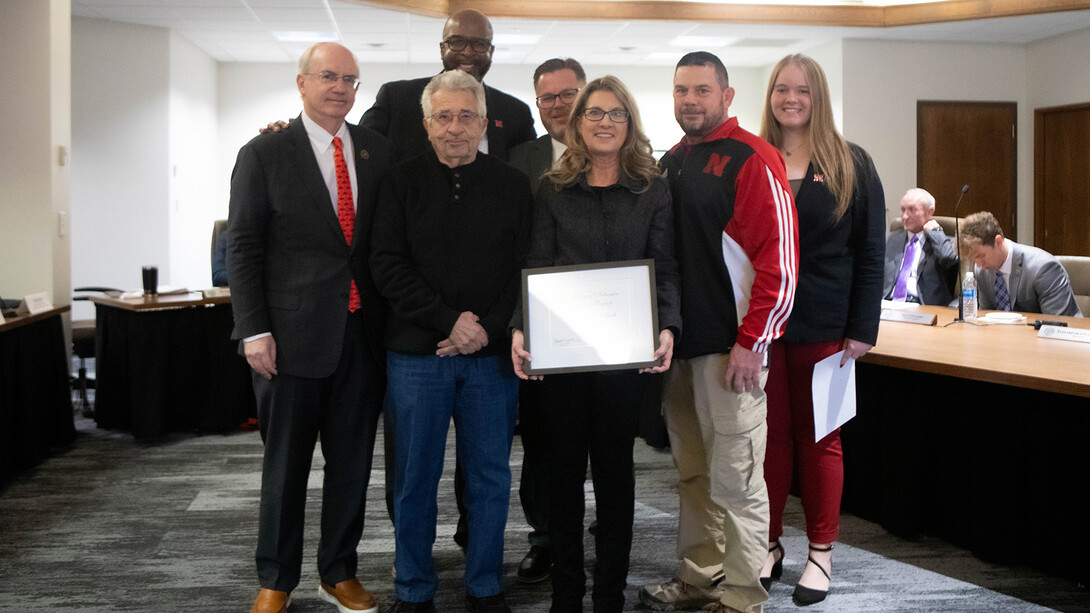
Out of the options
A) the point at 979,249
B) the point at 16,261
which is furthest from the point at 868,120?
the point at 16,261

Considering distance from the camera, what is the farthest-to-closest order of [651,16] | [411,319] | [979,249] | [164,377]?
[651,16] < [164,377] < [979,249] < [411,319]

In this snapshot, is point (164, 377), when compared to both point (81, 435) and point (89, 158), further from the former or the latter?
point (89, 158)

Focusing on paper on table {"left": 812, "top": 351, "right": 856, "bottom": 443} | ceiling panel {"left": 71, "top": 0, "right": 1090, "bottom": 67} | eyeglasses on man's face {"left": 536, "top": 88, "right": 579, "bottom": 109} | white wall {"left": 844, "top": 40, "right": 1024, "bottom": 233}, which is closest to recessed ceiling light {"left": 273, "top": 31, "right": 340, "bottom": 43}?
ceiling panel {"left": 71, "top": 0, "right": 1090, "bottom": 67}

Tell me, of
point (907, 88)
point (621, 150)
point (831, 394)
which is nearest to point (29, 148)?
point (621, 150)

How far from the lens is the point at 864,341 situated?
240 cm

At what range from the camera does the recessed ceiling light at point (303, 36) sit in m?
8.52

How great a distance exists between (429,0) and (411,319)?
5.94 meters

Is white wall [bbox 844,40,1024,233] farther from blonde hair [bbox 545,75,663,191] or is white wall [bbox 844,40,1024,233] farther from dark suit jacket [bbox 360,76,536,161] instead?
blonde hair [bbox 545,75,663,191]

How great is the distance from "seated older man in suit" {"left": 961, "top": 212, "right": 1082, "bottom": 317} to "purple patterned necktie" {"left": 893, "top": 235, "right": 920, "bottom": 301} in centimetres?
65

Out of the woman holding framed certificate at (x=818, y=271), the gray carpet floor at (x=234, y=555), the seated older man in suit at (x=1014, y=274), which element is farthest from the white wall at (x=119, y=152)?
the woman holding framed certificate at (x=818, y=271)

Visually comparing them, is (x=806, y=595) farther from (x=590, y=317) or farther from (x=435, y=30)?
(x=435, y=30)

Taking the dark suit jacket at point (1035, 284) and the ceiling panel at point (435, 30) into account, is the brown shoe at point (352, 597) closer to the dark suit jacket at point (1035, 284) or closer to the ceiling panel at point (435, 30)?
the dark suit jacket at point (1035, 284)

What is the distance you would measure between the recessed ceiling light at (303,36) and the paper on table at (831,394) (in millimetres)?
7354

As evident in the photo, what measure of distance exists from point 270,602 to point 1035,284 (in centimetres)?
364
